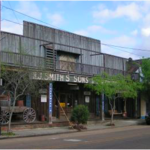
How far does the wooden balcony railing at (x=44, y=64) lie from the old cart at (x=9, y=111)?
2495 mm

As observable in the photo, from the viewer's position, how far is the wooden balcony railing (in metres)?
19.1

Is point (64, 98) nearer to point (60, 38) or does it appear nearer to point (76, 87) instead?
point (76, 87)

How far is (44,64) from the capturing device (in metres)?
22.2

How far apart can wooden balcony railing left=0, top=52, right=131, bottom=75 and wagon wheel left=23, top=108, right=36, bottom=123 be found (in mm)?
3127

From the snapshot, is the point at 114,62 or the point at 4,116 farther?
the point at 114,62

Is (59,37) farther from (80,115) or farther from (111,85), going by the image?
(80,115)

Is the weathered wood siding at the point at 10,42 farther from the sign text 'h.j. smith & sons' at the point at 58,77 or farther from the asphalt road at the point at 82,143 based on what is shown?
the asphalt road at the point at 82,143

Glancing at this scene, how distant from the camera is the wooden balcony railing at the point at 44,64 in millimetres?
19059

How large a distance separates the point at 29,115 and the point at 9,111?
2.12 metres

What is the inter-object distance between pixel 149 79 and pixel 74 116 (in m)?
10.7

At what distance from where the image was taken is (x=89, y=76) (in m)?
25.0

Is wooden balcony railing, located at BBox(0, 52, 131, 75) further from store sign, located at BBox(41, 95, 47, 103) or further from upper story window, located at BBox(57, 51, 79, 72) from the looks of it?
store sign, located at BBox(41, 95, 47, 103)

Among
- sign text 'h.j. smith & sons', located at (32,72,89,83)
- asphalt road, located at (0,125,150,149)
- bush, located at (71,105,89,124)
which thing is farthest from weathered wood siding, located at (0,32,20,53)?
asphalt road, located at (0,125,150,149)

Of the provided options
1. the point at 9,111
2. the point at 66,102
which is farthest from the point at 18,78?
the point at 66,102
